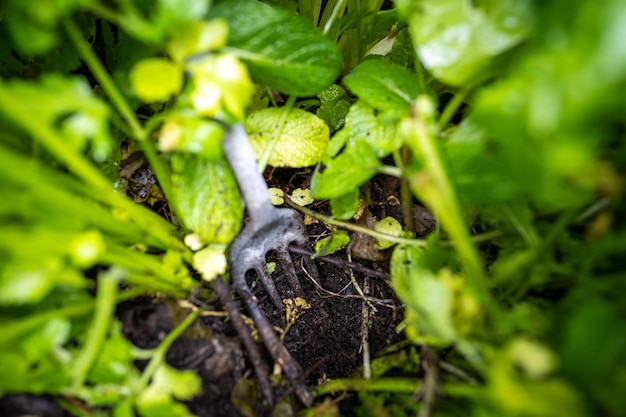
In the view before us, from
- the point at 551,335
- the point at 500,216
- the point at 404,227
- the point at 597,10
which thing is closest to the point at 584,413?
the point at 551,335

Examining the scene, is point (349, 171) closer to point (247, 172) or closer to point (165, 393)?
point (247, 172)

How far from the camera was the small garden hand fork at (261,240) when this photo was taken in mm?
777

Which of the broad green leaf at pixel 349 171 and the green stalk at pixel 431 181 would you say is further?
the broad green leaf at pixel 349 171

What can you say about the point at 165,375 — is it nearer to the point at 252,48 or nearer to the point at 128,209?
the point at 128,209

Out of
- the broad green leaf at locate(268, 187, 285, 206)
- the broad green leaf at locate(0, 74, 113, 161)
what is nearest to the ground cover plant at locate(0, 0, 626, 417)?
the broad green leaf at locate(0, 74, 113, 161)

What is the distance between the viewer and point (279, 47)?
0.71 meters

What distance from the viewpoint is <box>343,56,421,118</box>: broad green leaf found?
77cm

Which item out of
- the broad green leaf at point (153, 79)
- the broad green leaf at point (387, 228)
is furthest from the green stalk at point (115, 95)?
the broad green leaf at point (387, 228)

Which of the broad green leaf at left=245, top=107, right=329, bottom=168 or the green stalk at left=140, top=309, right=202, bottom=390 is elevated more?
the broad green leaf at left=245, top=107, right=329, bottom=168

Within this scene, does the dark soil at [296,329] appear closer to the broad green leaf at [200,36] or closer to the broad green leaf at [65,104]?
the broad green leaf at [65,104]

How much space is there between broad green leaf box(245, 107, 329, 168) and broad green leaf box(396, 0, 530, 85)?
310 millimetres

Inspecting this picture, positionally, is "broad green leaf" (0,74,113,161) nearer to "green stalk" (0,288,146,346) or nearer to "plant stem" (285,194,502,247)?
"green stalk" (0,288,146,346)

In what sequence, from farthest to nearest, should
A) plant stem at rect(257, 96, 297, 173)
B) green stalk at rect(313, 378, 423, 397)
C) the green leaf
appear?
plant stem at rect(257, 96, 297, 173)
green stalk at rect(313, 378, 423, 397)
the green leaf

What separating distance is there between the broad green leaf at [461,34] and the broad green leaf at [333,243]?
41 cm
